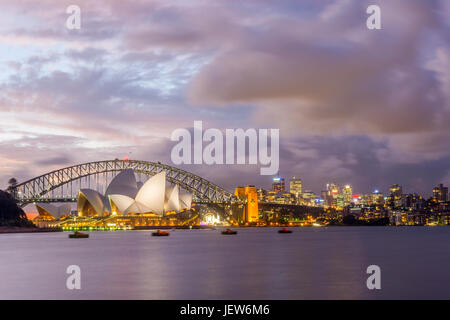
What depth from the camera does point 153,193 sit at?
443 ft

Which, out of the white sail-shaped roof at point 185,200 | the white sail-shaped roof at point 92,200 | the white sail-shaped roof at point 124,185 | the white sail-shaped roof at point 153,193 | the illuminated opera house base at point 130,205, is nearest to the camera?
the white sail-shaped roof at point 153,193

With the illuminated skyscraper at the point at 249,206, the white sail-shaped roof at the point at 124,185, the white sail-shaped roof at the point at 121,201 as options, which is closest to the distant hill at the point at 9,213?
the white sail-shaped roof at the point at 124,185

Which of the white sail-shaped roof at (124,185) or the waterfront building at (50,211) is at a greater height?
the white sail-shaped roof at (124,185)

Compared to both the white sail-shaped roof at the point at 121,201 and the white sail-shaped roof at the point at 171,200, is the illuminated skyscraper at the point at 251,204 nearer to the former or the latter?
the white sail-shaped roof at the point at 171,200

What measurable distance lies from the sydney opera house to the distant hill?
1659 centimetres

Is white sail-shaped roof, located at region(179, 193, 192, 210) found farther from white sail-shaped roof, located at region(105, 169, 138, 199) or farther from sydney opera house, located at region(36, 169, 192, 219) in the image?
white sail-shaped roof, located at region(105, 169, 138, 199)

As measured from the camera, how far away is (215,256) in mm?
53844

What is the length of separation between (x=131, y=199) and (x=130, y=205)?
1791 mm

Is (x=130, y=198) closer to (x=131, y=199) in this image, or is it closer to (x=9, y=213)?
(x=131, y=199)

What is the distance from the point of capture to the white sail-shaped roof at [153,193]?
442 feet

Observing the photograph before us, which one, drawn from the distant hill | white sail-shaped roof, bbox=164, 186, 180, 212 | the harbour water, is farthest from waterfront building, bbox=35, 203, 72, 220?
the harbour water
